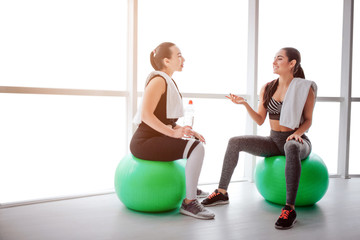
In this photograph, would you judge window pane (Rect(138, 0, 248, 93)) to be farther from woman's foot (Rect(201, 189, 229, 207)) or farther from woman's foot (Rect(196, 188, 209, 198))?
woman's foot (Rect(201, 189, 229, 207))

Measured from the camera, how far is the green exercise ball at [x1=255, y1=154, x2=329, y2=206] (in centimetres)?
216

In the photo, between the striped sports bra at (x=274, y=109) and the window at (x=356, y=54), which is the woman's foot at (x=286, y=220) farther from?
the window at (x=356, y=54)

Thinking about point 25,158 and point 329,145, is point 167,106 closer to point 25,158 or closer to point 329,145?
point 25,158

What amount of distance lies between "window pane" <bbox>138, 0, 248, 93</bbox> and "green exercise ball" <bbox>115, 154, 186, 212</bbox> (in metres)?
0.91

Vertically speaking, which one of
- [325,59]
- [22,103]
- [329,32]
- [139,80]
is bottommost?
[22,103]

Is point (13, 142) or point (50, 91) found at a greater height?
point (50, 91)

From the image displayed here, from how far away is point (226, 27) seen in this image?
10.8 ft

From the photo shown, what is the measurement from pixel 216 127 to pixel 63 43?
5.67ft

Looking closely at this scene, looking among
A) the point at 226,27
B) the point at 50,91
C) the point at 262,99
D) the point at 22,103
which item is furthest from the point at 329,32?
the point at 22,103

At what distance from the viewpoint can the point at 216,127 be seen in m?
3.38

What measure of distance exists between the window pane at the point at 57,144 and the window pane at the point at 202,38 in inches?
20.5

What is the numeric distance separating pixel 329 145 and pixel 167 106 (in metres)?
2.35

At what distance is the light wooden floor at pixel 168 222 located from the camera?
5.62ft

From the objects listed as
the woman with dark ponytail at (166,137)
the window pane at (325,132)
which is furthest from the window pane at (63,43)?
the window pane at (325,132)
